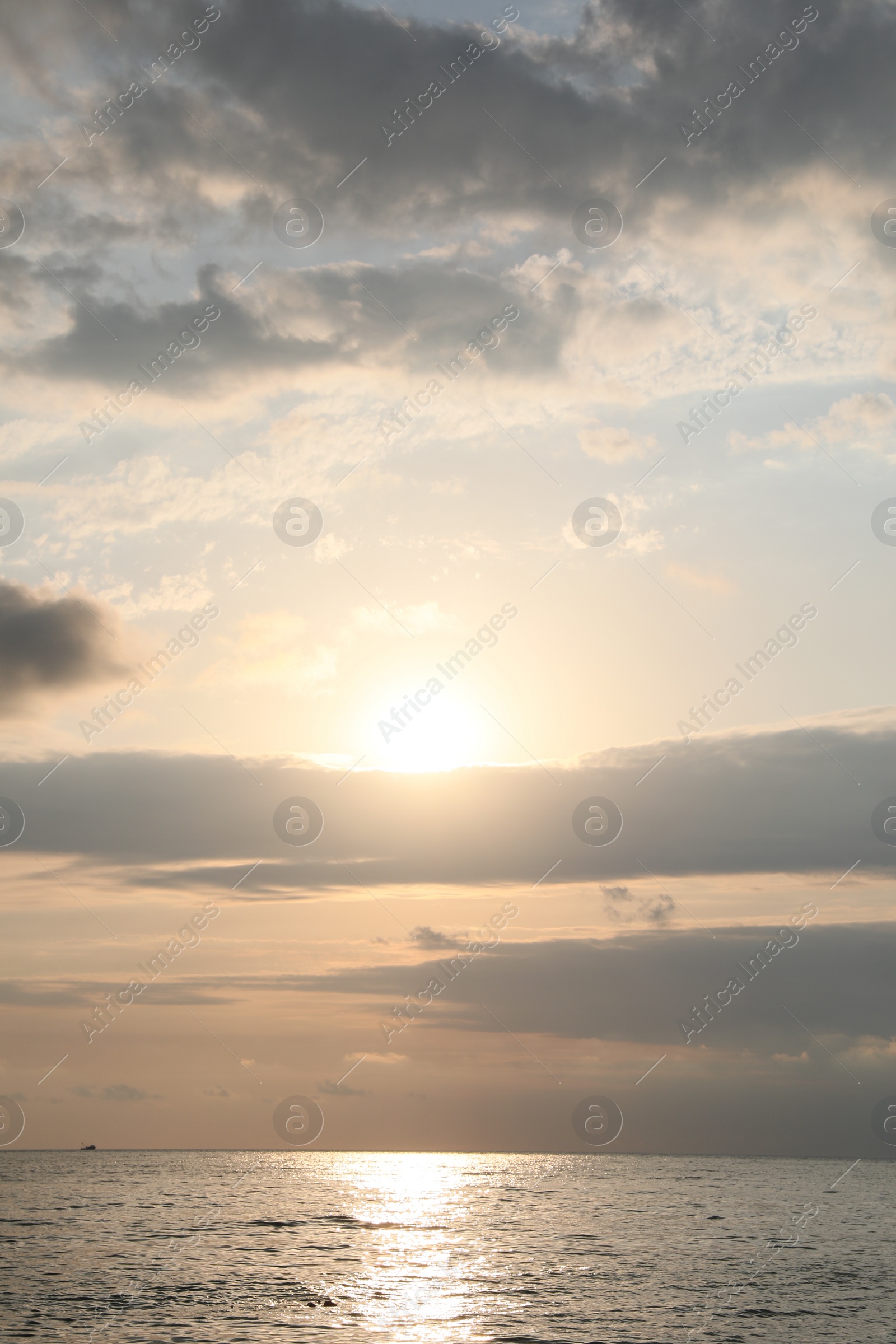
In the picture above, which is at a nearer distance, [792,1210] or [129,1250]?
[129,1250]

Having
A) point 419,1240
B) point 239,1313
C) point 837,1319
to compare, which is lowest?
point 837,1319

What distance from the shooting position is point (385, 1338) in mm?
48125

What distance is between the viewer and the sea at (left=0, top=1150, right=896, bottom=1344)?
1959 inches

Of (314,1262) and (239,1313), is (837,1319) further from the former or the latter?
(314,1262)

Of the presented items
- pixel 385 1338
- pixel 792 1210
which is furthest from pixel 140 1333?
pixel 792 1210

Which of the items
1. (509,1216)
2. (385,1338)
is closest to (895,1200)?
(509,1216)

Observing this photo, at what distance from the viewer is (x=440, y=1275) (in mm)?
69062

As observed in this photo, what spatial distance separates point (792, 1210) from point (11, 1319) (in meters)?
123

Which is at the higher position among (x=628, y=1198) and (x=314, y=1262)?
(x=628, y=1198)

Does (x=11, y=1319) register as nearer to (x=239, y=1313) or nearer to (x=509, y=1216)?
(x=239, y=1313)

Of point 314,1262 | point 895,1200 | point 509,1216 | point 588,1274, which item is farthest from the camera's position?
point 895,1200

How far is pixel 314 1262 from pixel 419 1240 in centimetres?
2126

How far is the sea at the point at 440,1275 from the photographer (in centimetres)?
4975

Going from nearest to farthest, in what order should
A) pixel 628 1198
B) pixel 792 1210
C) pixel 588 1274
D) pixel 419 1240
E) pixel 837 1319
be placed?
pixel 837 1319
pixel 588 1274
pixel 419 1240
pixel 792 1210
pixel 628 1198
